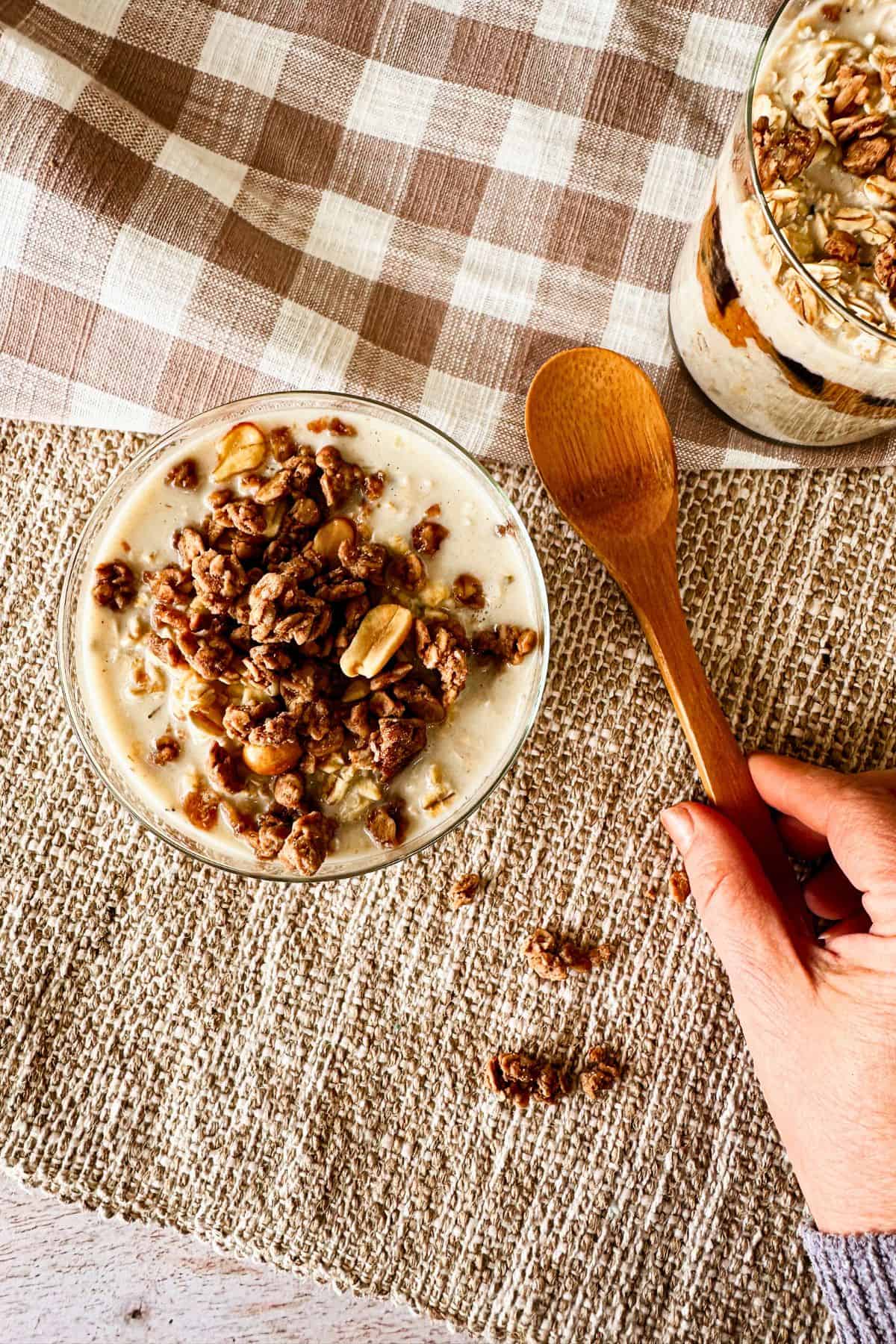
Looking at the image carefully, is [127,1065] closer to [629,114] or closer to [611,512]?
[611,512]

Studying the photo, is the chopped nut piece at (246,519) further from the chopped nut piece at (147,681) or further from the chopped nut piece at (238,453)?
the chopped nut piece at (147,681)

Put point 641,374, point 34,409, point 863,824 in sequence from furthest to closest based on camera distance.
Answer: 1. point 34,409
2. point 641,374
3. point 863,824

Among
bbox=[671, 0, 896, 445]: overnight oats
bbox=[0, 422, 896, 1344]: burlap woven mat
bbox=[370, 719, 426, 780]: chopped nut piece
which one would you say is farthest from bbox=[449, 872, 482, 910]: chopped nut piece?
bbox=[671, 0, 896, 445]: overnight oats

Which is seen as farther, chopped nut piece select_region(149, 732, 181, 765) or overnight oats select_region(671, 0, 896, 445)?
chopped nut piece select_region(149, 732, 181, 765)

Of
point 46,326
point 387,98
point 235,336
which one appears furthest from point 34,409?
point 387,98

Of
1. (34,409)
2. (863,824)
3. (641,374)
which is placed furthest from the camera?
(34,409)

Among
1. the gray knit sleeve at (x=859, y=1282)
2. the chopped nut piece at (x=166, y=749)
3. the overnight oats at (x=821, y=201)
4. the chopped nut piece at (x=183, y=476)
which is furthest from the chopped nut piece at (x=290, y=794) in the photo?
the gray knit sleeve at (x=859, y=1282)

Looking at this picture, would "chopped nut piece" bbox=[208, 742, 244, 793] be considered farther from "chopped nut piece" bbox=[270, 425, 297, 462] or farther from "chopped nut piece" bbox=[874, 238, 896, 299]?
"chopped nut piece" bbox=[874, 238, 896, 299]

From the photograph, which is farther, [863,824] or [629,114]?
[629,114]
